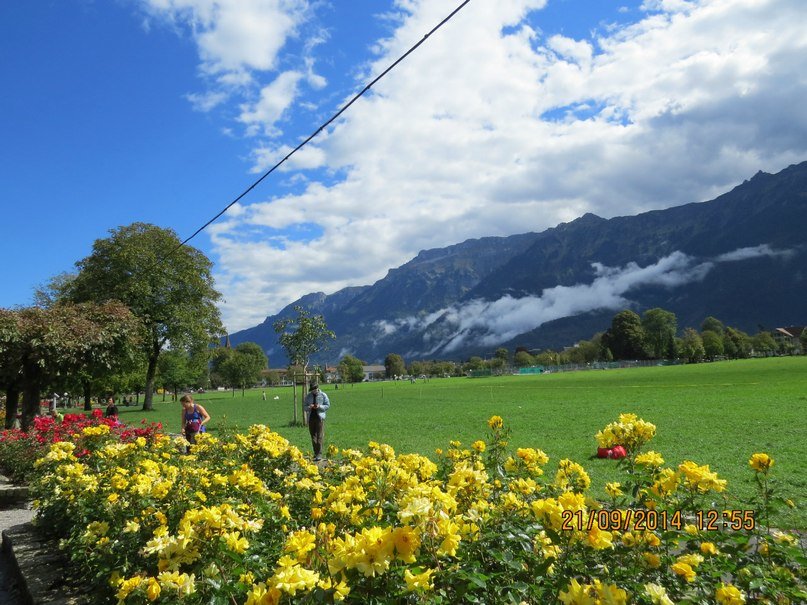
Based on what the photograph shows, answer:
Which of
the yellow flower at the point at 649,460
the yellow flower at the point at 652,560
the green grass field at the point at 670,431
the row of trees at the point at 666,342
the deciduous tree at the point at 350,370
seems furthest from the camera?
the deciduous tree at the point at 350,370

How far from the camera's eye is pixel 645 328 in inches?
4961

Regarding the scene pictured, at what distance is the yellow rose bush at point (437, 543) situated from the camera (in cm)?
193

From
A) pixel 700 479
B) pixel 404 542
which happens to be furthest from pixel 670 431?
pixel 404 542

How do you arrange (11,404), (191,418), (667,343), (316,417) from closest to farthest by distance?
(191,418) → (316,417) → (11,404) → (667,343)

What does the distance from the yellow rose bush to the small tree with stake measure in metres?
20.2

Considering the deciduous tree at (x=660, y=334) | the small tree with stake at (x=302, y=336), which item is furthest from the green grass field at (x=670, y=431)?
the deciduous tree at (x=660, y=334)

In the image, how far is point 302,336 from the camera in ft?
80.4

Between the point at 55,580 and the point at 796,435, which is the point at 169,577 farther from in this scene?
the point at 796,435

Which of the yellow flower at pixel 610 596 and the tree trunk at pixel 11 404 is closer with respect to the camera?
the yellow flower at pixel 610 596

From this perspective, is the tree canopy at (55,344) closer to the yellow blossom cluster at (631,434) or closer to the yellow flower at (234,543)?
the yellow flower at (234,543)

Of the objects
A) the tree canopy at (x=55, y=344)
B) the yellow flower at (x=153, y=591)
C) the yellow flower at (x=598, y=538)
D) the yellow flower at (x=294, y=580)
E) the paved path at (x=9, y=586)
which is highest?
the tree canopy at (x=55, y=344)

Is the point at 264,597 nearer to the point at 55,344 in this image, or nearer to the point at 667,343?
the point at 55,344

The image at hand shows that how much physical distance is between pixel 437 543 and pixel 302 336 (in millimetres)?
22889

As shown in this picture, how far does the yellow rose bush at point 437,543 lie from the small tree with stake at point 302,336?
66.3 ft
